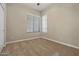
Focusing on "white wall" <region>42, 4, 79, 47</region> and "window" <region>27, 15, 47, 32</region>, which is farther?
"white wall" <region>42, 4, 79, 47</region>

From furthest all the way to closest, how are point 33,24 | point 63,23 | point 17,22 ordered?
1. point 63,23
2. point 17,22
3. point 33,24

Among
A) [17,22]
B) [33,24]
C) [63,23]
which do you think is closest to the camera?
[33,24]

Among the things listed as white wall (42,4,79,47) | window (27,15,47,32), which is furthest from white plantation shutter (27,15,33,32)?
white wall (42,4,79,47)

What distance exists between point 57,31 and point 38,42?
77 centimetres

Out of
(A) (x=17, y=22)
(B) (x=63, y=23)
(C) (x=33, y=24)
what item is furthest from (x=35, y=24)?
(B) (x=63, y=23)

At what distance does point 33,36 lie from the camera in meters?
1.86

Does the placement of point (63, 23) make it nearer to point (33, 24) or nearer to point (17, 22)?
point (33, 24)

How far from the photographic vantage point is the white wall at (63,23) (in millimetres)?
2184

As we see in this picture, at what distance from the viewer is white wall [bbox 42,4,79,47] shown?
2.18m

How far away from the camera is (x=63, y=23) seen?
8.26 feet

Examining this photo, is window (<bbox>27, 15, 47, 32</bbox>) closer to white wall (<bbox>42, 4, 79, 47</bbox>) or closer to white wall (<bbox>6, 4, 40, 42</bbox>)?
white wall (<bbox>6, 4, 40, 42</bbox>)

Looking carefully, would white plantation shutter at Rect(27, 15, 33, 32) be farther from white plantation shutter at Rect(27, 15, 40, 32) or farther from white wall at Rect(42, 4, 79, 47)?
white wall at Rect(42, 4, 79, 47)

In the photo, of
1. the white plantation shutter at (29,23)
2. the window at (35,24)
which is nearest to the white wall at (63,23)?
the window at (35,24)

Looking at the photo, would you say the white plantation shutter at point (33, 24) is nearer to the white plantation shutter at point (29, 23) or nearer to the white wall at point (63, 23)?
the white plantation shutter at point (29, 23)
